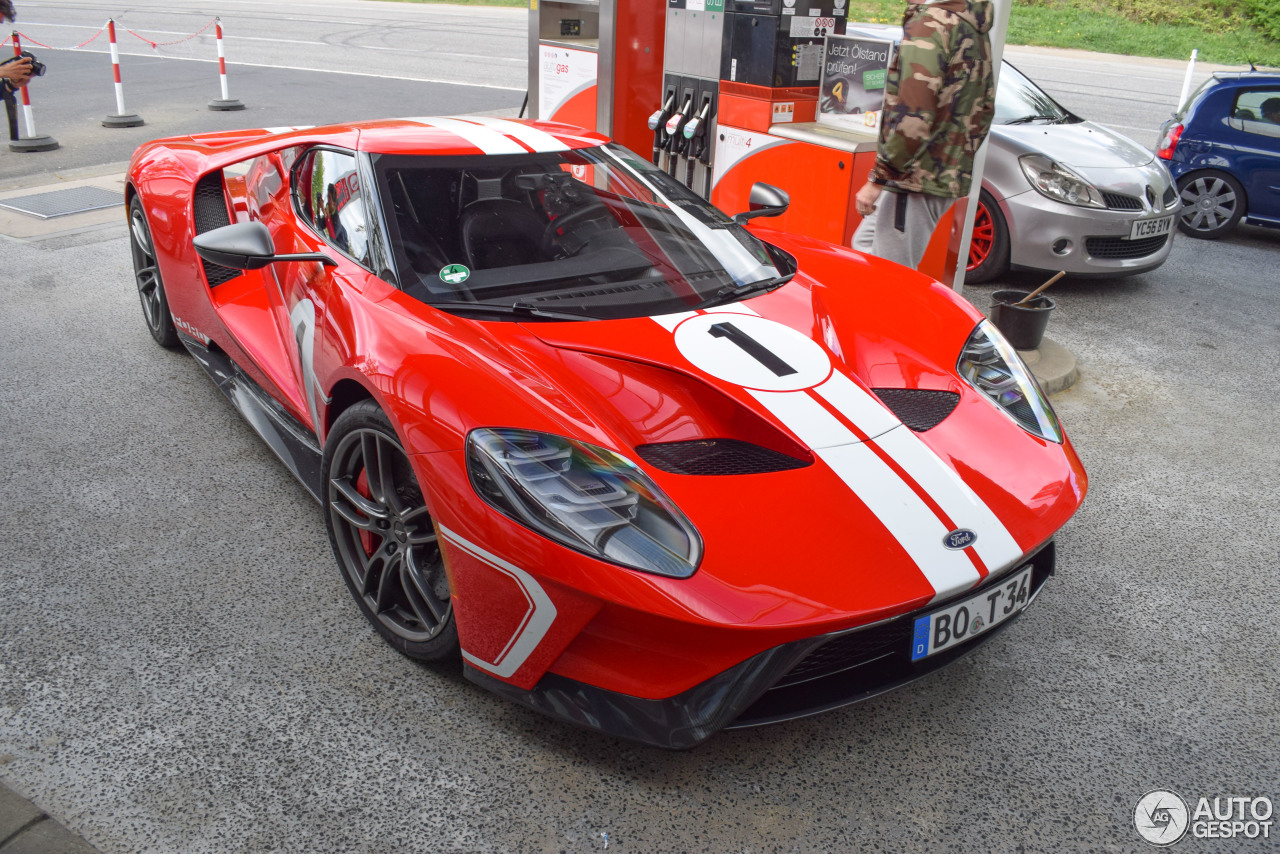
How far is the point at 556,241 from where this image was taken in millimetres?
2928

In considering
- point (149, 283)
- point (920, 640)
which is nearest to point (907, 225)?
point (920, 640)

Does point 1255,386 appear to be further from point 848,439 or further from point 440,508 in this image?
point 440,508

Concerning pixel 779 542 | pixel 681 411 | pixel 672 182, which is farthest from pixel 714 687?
pixel 672 182

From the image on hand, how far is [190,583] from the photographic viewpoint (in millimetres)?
2928

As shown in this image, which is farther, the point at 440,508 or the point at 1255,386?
the point at 1255,386

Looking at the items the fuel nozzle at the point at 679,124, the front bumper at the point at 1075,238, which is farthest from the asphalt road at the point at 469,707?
the fuel nozzle at the point at 679,124

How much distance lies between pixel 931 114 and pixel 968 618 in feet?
8.96

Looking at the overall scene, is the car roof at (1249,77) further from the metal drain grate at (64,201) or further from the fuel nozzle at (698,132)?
the metal drain grate at (64,201)

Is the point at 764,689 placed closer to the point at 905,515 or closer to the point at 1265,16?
the point at 905,515

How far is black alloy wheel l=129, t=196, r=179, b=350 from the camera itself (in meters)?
4.52

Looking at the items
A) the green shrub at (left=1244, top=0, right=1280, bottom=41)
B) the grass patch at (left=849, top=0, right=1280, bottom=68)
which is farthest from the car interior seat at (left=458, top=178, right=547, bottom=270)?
the green shrub at (left=1244, top=0, right=1280, bottom=41)

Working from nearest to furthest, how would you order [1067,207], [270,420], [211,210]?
[270,420] → [211,210] → [1067,207]

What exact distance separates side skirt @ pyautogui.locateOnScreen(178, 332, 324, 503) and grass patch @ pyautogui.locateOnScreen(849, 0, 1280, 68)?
19915 mm

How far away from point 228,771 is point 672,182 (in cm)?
226
